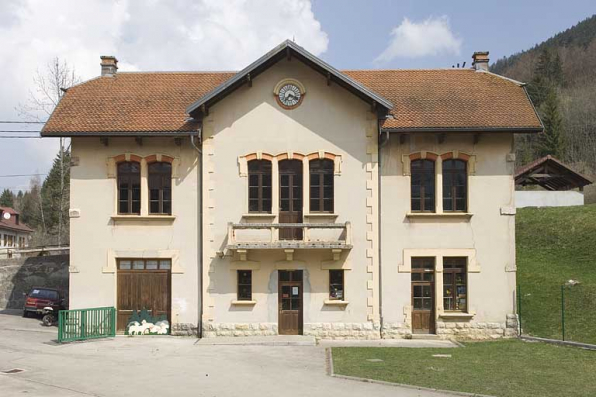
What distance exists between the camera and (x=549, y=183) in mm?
38688

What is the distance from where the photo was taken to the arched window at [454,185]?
20.9 m

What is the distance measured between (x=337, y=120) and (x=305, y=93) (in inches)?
55.7

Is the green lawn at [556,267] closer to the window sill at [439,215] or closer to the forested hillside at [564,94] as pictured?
the window sill at [439,215]

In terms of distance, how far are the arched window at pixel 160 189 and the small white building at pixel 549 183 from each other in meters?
22.2

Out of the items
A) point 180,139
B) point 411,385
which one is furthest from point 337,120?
point 411,385

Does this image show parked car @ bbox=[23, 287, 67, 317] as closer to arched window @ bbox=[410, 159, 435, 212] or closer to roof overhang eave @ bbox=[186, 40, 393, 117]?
roof overhang eave @ bbox=[186, 40, 393, 117]

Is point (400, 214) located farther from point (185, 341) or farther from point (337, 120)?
point (185, 341)

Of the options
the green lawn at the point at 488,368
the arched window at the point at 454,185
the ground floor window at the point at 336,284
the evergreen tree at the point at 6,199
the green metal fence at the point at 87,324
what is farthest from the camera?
the evergreen tree at the point at 6,199

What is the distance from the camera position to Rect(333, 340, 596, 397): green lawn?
12781 millimetres

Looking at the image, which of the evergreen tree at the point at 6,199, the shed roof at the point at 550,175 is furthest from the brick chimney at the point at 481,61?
the evergreen tree at the point at 6,199

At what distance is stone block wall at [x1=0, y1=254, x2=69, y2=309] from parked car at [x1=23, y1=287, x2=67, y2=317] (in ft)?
7.67

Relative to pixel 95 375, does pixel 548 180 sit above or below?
above

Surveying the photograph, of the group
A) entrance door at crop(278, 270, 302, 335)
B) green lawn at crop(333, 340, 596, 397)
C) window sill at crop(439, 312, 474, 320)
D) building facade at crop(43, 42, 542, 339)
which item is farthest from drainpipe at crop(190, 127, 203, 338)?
window sill at crop(439, 312, 474, 320)

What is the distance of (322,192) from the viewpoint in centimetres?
2067
